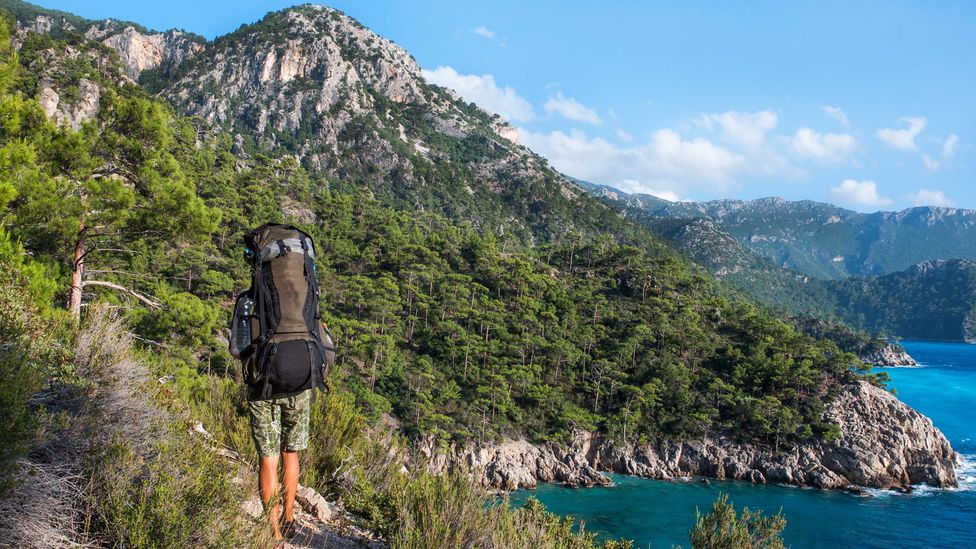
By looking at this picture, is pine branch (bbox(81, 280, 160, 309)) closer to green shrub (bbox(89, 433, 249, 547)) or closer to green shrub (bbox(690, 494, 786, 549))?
green shrub (bbox(89, 433, 249, 547))

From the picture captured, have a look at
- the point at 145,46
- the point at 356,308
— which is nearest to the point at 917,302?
→ the point at 356,308

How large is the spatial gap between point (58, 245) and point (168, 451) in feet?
16.2

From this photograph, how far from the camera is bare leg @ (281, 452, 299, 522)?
8.41ft

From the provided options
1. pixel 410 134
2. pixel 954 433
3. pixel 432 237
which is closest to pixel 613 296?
pixel 432 237

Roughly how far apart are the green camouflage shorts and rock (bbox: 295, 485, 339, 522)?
67cm

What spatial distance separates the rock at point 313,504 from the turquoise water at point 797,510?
70.4 feet

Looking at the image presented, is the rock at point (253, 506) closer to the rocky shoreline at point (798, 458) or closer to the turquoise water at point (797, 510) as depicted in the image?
the turquoise water at point (797, 510)

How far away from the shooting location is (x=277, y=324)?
2.29 meters

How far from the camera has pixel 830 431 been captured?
1249 inches

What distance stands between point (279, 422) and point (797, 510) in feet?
108

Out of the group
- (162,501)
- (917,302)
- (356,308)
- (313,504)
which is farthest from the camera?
(917,302)

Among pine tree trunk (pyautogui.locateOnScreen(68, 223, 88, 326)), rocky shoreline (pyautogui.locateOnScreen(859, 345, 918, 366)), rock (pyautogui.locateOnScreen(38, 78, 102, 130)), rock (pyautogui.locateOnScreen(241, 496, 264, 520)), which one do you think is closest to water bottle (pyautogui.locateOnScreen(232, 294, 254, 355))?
rock (pyautogui.locateOnScreen(241, 496, 264, 520))

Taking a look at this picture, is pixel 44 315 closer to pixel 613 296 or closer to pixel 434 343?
pixel 434 343

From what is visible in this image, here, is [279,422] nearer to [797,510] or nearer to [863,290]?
[797,510]
